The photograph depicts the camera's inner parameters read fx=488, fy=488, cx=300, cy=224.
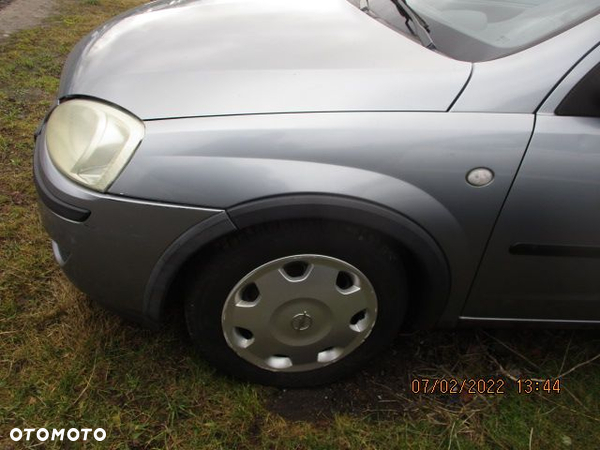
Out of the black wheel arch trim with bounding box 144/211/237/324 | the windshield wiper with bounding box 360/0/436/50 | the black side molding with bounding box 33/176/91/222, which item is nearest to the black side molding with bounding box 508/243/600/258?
the windshield wiper with bounding box 360/0/436/50

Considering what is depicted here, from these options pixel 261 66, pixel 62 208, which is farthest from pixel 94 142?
pixel 261 66

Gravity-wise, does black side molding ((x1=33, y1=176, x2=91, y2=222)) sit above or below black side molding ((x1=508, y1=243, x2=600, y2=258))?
above

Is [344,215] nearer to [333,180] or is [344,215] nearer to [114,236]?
[333,180]

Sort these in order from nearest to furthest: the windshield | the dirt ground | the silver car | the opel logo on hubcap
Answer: the silver car < the windshield < the opel logo on hubcap < the dirt ground

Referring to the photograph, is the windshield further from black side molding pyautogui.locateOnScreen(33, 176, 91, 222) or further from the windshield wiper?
black side molding pyautogui.locateOnScreen(33, 176, 91, 222)

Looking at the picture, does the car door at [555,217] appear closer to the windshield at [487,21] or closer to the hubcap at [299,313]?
the windshield at [487,21]

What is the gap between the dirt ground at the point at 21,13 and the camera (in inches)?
190

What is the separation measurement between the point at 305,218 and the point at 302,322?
387mm

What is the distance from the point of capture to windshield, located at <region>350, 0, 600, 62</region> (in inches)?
56.6

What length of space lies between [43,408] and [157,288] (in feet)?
1.90

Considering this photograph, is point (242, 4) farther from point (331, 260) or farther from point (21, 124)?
point (21, 124)

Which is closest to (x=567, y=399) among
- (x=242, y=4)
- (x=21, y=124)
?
(x=242, y=4)

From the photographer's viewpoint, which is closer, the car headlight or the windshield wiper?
the car headlight

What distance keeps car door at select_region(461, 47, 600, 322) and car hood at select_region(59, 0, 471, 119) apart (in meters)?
0.29
